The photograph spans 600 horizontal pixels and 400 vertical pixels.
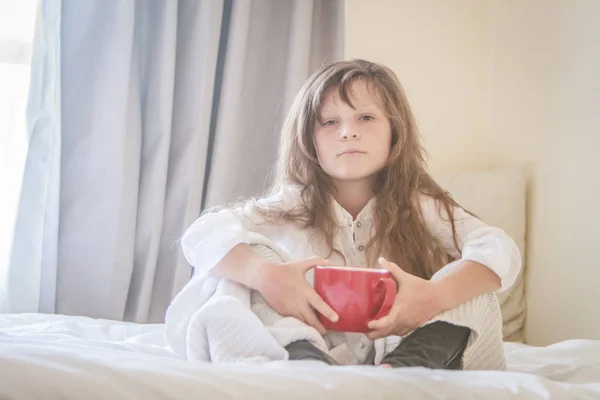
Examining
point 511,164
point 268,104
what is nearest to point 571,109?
point 511,164

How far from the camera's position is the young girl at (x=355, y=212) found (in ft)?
3.37

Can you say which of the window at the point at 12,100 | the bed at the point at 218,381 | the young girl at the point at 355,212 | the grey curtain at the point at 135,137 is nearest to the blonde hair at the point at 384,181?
the young girl at the point at 355,212

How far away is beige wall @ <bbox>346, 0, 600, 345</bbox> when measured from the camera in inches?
59.4

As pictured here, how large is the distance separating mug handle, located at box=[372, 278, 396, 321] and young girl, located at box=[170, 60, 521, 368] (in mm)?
143

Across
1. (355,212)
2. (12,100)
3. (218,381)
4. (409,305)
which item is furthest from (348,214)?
(12,100)

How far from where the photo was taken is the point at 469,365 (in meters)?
0.94

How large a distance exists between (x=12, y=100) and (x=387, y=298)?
3.88 feet

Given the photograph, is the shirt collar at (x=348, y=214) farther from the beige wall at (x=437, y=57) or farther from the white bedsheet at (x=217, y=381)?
the beige wall at (x=437, y=57)

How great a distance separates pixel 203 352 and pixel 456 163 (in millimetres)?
1384

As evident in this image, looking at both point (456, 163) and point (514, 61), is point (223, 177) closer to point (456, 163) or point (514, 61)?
point (456, 163)

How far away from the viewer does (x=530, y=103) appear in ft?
5.82

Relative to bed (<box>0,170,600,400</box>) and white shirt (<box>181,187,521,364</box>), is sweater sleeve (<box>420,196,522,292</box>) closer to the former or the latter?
white shirt (<box>181,187,521,364</box>)

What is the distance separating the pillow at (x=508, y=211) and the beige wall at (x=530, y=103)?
1.2 inches

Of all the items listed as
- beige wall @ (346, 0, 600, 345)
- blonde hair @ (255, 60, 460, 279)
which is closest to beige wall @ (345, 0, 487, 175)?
beige wall @ (346, 0, 600, 345)
